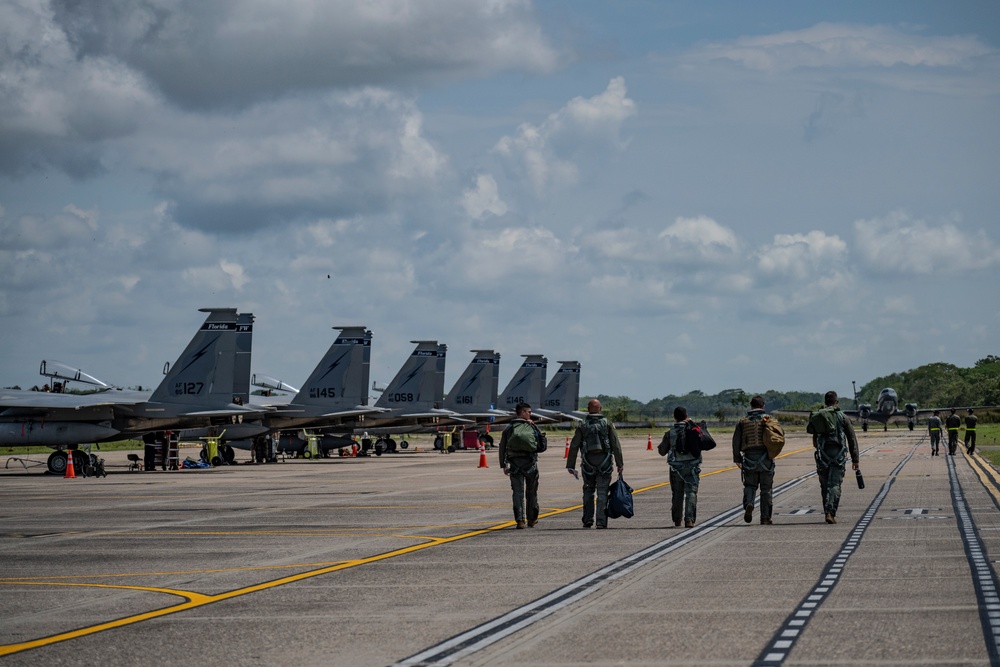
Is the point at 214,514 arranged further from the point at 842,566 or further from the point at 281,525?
the point at 842,566

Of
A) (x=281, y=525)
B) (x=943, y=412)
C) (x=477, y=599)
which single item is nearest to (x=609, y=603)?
(x=477, y=599)

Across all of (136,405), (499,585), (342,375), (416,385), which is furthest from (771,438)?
(416,385)

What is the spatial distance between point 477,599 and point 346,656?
278cm

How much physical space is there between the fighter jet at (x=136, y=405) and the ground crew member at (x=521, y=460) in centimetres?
2655

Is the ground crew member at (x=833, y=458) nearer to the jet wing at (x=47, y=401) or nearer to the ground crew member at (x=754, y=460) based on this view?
the ground crew member at (x=754, y=460)

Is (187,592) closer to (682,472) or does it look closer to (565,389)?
(682,472)

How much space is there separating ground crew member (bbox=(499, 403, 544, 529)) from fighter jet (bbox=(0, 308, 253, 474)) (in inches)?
1045

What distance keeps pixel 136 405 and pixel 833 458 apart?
30372mm

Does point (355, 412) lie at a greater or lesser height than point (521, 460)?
greater

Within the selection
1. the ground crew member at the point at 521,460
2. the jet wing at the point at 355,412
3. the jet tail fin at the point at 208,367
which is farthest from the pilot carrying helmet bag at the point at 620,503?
the jet wing at the point at 355,412

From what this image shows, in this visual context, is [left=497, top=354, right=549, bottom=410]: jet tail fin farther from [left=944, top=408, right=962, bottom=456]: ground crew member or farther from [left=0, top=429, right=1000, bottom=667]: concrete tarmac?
[left=0, top=429, right=1000, bottom=667]: concrete tarmac

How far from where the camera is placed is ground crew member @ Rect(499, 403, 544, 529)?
59.9 feet

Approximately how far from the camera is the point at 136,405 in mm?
42562

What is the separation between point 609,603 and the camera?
1059cm
